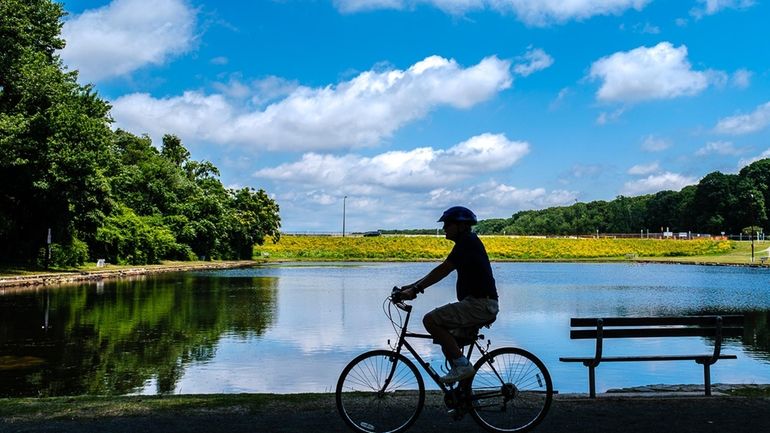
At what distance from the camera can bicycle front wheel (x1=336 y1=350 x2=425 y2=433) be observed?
6.81m

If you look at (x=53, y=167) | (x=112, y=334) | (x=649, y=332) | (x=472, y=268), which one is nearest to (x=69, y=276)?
(x=53, y=167)

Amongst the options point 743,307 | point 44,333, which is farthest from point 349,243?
point 44,333

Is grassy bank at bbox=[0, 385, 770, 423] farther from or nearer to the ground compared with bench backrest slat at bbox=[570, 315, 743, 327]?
nearer to the ground

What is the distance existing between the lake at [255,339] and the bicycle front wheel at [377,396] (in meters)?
4.41

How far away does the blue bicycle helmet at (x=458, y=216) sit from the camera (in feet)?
22.3

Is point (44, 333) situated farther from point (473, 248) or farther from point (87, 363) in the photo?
point (473, 248)

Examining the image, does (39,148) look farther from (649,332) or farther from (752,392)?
(752,392)

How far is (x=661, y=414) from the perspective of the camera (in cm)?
777

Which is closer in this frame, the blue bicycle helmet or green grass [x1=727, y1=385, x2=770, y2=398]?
the blue bicycle helmet

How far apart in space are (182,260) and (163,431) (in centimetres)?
6710

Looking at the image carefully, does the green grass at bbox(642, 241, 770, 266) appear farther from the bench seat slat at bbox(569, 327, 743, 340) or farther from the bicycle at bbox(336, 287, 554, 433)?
the bicycle at bbox(336, 287, 554, 433)

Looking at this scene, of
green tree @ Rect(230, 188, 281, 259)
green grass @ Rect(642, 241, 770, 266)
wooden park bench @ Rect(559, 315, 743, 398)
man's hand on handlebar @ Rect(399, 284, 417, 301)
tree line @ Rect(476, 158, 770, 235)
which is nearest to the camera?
man's hand on handlebar @ Rect(399, 284, 417, 301)

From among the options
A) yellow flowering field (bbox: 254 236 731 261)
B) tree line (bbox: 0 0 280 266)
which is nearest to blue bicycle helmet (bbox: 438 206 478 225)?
tree line (bbox: 0 0 280 266)

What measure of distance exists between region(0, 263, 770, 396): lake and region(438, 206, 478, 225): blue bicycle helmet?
5.36 metres
